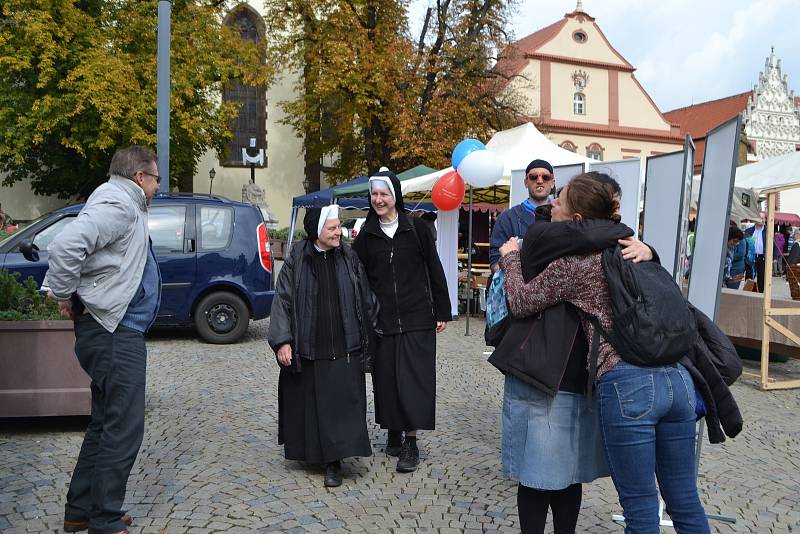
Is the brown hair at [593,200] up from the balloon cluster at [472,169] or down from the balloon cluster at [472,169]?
down

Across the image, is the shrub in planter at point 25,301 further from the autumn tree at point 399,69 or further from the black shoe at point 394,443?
the autumn tree at point 399,69

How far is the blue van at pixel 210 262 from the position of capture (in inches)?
367

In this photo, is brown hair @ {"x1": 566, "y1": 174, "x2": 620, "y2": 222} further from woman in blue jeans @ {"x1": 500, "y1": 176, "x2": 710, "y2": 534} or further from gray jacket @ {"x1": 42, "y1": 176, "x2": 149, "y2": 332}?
gray jacket @ {"x1": 42, "y1": 176, "x2": 149, "y2": 332}

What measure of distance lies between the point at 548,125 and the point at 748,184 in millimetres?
33838

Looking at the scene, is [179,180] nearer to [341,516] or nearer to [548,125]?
[548,125]

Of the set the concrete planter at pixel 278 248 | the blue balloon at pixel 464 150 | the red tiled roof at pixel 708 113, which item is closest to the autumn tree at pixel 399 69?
the concrete planter at pixel 278 248

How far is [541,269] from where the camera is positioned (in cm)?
279

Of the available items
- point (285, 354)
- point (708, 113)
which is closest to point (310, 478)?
point (285, 354)

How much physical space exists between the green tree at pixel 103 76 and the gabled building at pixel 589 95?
20952 millimetres

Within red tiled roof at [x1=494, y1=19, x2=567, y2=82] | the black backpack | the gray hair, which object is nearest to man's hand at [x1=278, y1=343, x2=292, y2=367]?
the gray hair

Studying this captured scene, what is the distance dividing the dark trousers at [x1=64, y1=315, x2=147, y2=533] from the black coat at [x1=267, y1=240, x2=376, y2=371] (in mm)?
984

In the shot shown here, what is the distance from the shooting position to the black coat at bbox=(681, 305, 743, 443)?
2.68 metres

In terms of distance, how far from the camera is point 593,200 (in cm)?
269

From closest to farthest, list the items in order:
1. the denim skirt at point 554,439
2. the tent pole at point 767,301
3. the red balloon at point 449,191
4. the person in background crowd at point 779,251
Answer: the denim skirt at point 554,439 < the tent pole at point 767,301 < the red balloon at point 449,191 < the person in background crowd at point 779,251
